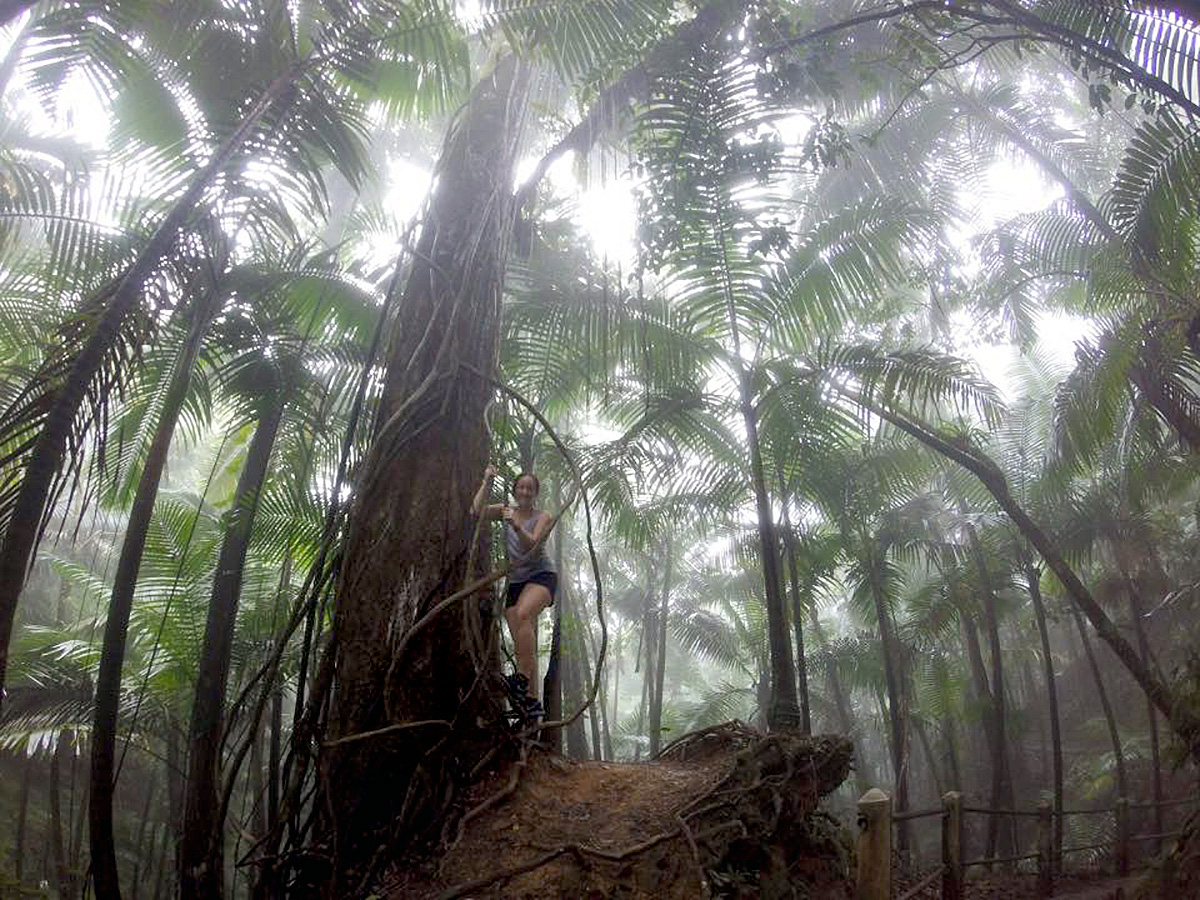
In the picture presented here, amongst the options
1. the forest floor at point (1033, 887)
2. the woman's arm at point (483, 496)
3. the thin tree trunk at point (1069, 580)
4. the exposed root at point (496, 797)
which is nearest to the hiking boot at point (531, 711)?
the exposed root at point (496, 797)

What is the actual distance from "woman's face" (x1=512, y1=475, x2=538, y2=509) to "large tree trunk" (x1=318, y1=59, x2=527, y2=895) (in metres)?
0.48

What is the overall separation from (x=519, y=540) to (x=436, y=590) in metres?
0.93

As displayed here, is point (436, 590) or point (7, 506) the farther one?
point (436, 590)

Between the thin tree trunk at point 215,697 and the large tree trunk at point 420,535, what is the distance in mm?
606

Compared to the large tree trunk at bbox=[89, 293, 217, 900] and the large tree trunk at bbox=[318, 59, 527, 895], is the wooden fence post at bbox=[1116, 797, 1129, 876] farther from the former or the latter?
the large tree trunk at bbox=[89, 293, 217, 900]

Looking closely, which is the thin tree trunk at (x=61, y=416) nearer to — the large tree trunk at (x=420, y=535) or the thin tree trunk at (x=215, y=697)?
the large tree trunk at (x=420, y=535)

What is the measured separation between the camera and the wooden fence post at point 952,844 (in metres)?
4.95

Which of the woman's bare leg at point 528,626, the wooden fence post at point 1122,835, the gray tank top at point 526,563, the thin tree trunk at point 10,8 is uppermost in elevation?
the thin tree trunk at point 10,8

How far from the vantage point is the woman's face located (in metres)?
4.05

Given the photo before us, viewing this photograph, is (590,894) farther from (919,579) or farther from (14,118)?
(919,579)

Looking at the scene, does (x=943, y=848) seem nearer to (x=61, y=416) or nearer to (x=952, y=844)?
(x=952, y=844)

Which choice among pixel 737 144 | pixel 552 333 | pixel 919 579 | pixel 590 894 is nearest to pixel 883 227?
pixel 737 144

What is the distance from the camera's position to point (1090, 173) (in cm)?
1107

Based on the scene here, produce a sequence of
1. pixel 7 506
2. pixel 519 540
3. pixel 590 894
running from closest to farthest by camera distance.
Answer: pixel 7 506
pixel 590 894
pixel 519 540
